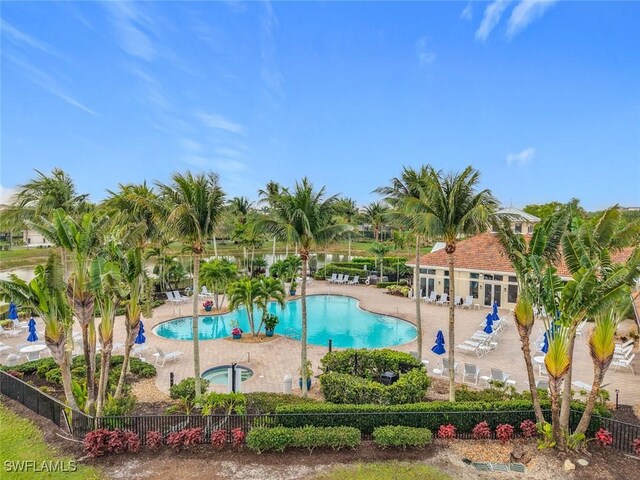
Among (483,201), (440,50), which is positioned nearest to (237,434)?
(483,201)

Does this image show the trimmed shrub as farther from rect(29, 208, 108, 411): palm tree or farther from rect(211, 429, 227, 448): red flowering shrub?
rect(29, 208, 108, 411): palm tree

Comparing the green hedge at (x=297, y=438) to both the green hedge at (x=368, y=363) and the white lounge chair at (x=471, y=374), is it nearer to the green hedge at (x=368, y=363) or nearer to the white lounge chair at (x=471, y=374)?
the green hedge at (x=368, y=363)

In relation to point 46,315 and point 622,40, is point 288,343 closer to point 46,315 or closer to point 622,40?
point 46,315

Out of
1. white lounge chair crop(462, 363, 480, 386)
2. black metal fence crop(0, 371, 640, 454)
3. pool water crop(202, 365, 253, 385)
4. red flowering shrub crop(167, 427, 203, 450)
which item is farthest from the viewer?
pool water crop(202, 365, 253, 385)

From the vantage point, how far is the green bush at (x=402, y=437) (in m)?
10.1

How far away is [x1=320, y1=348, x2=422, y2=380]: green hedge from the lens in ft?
48.1

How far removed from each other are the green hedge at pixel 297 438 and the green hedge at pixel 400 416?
59 cm

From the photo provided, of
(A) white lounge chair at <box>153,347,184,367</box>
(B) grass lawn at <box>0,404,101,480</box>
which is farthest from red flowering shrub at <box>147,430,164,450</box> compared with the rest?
(A) white lounge chair at <box>153,347,184,367</box>

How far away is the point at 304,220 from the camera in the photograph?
1272 cm

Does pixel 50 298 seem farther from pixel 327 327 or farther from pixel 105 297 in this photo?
pixel 327 327

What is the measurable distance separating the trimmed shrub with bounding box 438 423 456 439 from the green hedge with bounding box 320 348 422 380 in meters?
3.70

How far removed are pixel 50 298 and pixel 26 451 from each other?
4083 mm

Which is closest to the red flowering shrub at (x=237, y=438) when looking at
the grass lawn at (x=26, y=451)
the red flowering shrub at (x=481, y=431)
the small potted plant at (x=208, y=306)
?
the grass lawn at (x=26, y=451)

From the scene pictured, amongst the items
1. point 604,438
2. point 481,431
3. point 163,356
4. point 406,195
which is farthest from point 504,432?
point 163,356
